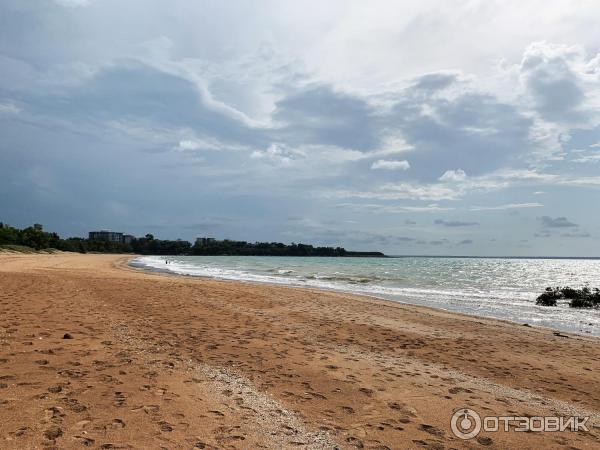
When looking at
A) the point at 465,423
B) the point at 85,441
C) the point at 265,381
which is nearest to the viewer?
the point at 85,441

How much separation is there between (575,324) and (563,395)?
43.1ft

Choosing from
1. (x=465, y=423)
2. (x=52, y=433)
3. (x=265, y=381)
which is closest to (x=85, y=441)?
(x=52, y=433)

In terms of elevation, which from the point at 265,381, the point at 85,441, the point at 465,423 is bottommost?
the point at 465,423

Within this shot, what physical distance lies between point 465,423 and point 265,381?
3.33m

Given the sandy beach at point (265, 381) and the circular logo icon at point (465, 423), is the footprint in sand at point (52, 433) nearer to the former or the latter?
the sandy beach at point (265, 381)

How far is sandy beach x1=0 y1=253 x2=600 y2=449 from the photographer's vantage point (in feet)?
16.0

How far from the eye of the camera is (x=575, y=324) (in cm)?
1781

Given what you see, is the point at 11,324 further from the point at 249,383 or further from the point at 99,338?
the point at 249,383

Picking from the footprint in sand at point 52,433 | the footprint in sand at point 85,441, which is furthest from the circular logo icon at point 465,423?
the footprint in sand at point 52,433

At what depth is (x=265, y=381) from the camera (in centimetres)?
690

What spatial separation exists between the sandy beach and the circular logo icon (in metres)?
0.12

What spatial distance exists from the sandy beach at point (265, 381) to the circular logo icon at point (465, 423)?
121 mm

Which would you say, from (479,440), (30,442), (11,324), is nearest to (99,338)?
(11,324)

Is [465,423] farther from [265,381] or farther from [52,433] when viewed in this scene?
[52,433]
